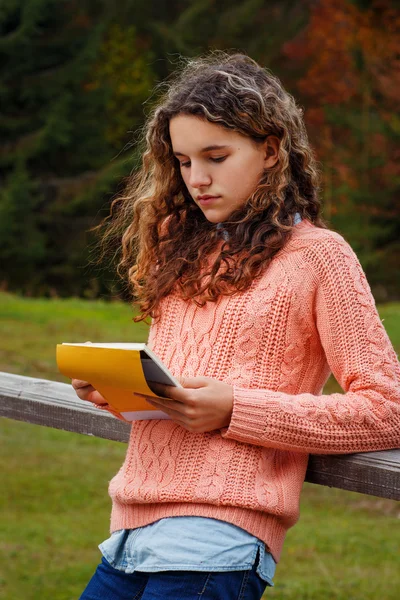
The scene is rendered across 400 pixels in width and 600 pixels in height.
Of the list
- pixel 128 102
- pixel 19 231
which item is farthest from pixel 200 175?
pixel 128 102

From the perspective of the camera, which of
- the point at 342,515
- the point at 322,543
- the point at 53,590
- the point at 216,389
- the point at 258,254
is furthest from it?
the point at 342,515

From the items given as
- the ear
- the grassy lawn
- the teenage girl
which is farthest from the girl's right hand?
the grassy lawn

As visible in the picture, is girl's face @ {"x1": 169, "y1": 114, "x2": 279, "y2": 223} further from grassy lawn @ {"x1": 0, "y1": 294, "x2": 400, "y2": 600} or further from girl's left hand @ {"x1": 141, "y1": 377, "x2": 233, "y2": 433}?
grassy lawn @ {"x1": 0, "y1": 294, "x2": 400, "y2": 600}

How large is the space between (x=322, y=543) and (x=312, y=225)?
324cm

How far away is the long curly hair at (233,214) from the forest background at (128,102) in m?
12.6

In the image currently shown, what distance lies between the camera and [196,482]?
1.67 meters

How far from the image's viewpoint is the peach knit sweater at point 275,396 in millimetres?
1633

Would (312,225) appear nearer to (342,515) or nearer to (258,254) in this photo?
(258,254)

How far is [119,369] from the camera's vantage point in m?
1.53

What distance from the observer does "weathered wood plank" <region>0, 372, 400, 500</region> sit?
1.68m

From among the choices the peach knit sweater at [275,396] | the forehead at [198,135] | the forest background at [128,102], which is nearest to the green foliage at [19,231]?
the forest background at [128,102]

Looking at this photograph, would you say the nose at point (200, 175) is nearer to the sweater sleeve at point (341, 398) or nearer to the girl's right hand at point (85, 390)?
the sweater sleeve at point (341, 398)

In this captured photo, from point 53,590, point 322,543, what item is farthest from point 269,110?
point 322,543

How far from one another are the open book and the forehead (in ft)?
1.49
